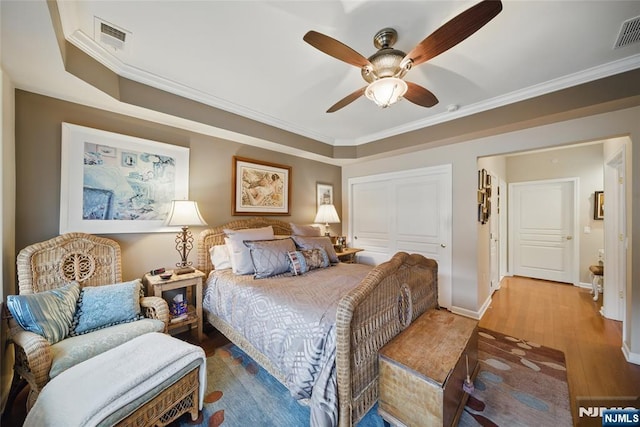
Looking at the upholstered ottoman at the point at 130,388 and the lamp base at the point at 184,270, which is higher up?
the lamp base at the point at 184,270

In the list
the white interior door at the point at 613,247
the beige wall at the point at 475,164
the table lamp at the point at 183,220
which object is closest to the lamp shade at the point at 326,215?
the beige wall at the point at 475,164

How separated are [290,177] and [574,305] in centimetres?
488

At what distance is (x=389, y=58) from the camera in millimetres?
1651

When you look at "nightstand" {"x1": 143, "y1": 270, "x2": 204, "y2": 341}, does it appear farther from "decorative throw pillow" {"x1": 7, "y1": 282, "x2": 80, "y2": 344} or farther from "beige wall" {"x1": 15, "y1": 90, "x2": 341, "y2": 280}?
"decorative throw pillow" {"x1": 7, "y1": 282, "x2": 80, "y2": 344}

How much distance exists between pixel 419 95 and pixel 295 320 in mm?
2023

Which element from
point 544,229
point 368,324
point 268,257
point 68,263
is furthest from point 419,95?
point 544,229

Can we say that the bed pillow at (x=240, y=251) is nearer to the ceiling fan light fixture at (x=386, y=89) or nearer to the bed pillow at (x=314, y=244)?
the bed pillow at (x=314, y=244)

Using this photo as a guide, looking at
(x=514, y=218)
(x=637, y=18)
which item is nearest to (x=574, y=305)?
(x=514, y=218)

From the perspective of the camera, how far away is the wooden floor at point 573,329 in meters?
1.90

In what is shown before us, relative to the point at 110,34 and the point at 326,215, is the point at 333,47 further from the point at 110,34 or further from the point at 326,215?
the point at 326,215

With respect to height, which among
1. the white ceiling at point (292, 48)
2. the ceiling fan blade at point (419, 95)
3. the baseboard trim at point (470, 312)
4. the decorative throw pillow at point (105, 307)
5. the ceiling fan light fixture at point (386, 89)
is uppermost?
the white ceiling at point (292, 48)

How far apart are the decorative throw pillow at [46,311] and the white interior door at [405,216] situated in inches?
150

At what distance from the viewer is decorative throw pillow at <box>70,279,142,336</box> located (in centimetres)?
168

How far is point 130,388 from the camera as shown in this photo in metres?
1.17
